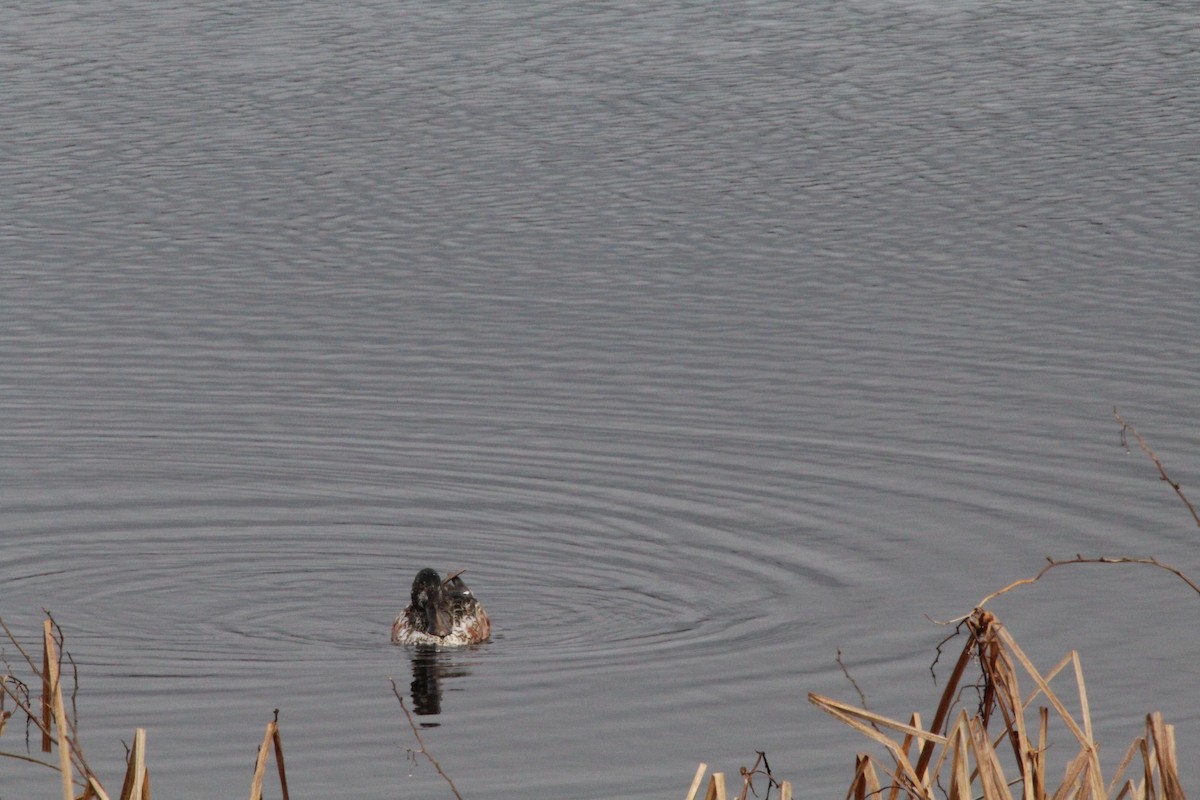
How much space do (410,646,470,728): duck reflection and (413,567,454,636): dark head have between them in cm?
14

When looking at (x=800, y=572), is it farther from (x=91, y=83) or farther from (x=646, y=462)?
(x=91, y=83)

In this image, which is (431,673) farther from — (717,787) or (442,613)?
(717,787)

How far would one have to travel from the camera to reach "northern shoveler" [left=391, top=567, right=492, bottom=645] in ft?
39.5

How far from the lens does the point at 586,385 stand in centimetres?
1714

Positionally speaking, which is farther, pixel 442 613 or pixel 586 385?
pixel 586 385

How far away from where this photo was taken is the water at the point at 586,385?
1141 centimetres

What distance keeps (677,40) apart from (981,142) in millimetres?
7248

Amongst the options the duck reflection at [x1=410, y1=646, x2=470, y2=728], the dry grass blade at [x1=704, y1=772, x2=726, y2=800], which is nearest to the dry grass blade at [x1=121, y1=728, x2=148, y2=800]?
the dry grass blade at [x1=704, y1=772, x2=726, y2=800]

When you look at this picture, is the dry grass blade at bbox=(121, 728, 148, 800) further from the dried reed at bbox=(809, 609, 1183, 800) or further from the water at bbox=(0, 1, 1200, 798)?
the water at bbox=(0, 1, 1200, 798)

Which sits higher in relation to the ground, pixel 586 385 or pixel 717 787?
pixel 586 385

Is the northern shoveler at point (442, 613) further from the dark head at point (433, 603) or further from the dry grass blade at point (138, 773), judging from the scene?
the dry grass blade at point (138, 773)

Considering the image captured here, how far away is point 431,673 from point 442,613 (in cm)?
35

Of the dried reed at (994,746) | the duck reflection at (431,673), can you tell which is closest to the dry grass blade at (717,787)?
the dried reed at (994,746)

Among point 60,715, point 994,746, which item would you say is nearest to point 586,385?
point 994,746
